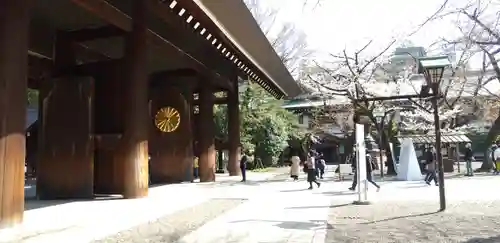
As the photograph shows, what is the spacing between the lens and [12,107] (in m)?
7.88

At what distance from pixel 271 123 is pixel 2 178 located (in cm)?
2567

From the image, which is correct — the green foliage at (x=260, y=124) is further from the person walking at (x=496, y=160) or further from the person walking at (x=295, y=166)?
the person walking at (x=496, y=160)

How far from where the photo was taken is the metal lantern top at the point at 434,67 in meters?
9.59

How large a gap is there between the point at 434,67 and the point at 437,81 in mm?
363

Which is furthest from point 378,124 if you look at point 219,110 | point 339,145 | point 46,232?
point 339,145

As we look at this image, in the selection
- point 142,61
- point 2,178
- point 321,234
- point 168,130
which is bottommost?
point 321,234

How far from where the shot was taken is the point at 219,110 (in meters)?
30.6

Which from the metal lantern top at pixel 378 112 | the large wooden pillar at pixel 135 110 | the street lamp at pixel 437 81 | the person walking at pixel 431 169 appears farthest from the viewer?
the metal lantern top at pixel 378 112

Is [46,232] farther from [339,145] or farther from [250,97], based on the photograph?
[339,145]

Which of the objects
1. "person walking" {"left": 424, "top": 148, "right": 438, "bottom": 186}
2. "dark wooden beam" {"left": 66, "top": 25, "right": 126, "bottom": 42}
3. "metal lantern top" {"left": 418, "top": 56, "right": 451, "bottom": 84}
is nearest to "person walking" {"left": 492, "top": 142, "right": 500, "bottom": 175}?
"person walking" {"left": 424, "top": 148, "right": 438, "bottom": 186}

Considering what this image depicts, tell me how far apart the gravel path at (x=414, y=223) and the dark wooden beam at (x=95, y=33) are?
6891mm

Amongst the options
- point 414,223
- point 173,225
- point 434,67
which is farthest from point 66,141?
point 434,67

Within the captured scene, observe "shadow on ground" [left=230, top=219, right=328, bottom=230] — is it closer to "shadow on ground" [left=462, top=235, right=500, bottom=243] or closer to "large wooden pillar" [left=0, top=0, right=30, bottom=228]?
"shadow on ground" [left=462, top=235, right=500, bottom=243]

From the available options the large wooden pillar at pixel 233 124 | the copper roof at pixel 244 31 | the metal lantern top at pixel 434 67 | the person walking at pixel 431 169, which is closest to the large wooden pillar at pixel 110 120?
the copper roof at pixel 244 31
